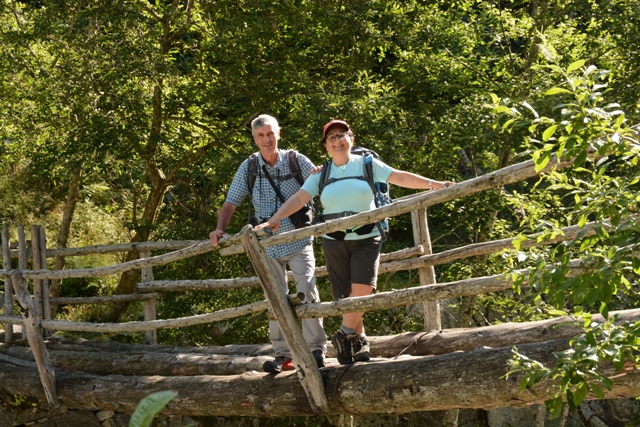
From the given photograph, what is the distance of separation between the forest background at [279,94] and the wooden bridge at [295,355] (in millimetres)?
1884

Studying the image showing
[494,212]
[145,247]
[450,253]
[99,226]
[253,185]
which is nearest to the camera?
[253,185]

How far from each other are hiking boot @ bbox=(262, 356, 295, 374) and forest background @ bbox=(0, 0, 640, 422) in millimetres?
3237

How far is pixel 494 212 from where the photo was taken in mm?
10102

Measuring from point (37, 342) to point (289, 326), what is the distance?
3.09 m

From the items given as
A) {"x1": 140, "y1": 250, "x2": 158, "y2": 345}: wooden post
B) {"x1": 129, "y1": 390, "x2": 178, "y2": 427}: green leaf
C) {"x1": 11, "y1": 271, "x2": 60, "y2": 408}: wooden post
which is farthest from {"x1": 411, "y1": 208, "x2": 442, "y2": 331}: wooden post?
{"x1": 129, "y1": 390, "x2": 178, "y2": 427}: green leaf

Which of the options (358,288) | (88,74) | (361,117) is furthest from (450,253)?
(88,74)

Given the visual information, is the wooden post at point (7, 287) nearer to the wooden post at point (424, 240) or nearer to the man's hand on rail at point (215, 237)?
the man's hand on rail at point (215, 237)

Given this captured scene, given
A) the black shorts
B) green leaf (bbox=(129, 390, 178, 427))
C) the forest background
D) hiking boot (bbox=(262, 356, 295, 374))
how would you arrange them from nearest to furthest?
1. green leaf (bbox=(129, 390, 178, 427))
2. the black shorts
3. hiking boot (bbox=(262, 356, 295, 374))
4. the forest background

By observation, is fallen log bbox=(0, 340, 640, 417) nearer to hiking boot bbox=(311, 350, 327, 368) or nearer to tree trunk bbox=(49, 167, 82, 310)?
hiking boot bbox=(311, 350, 327, 368)

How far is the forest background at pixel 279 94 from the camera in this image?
973 centimetres

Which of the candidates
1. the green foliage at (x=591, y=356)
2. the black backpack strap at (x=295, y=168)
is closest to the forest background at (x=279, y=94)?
the black backpack strap at (x=295, y=168)

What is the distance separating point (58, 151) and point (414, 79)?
4.39 meters

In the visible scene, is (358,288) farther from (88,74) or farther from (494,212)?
(88,74)

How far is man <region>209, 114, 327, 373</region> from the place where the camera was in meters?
6.13
